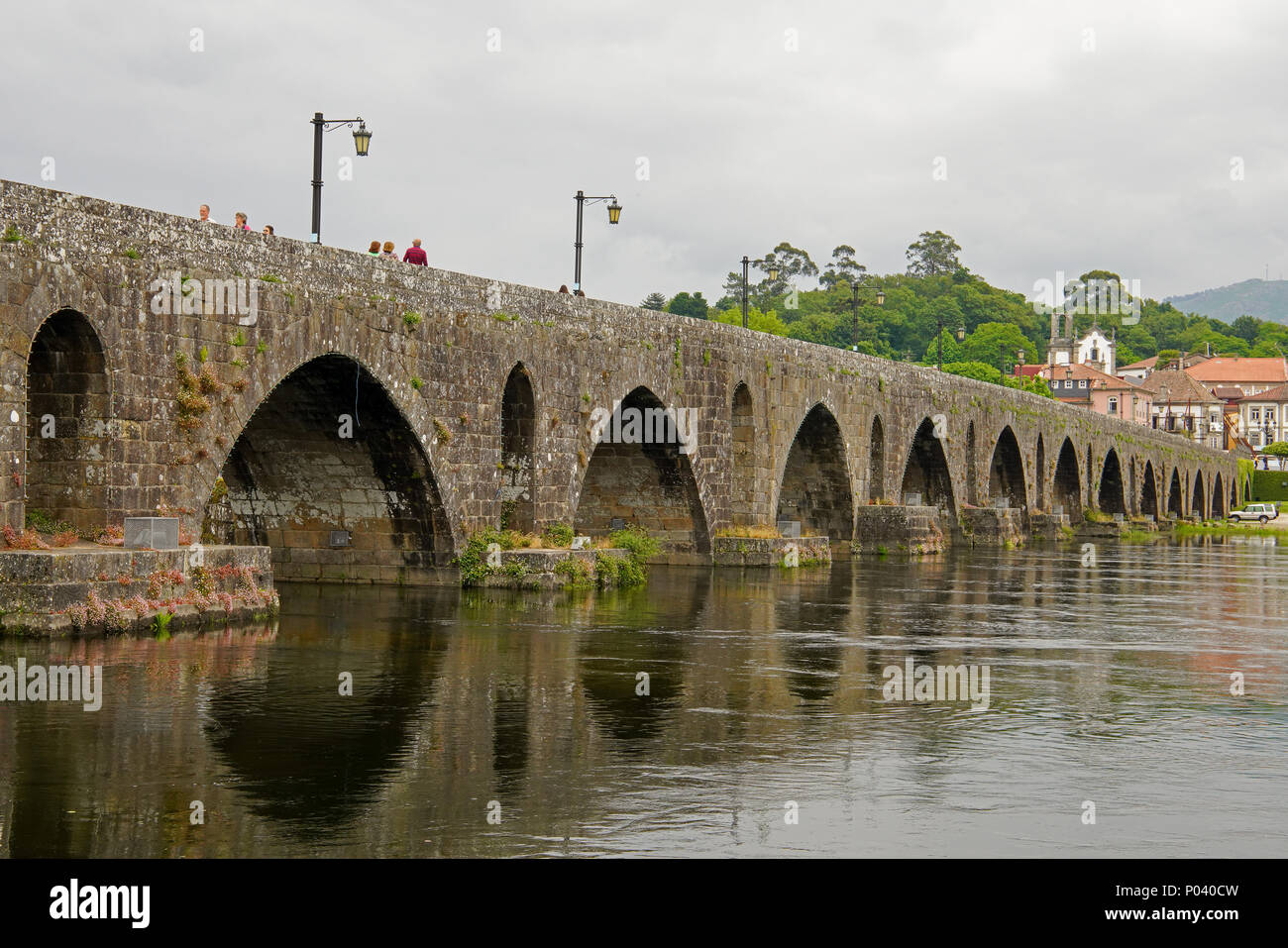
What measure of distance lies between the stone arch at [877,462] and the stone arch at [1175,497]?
5306 cm

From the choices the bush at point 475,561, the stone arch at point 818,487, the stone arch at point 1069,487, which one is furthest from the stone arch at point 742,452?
the stone arch at point 1069,487

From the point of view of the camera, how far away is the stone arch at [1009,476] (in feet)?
181

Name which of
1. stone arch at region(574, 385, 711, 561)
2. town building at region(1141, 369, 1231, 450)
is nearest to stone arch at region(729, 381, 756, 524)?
stone arch at region(574, 385, 711, 561)

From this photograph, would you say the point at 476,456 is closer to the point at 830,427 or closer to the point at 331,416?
the point at 331,416

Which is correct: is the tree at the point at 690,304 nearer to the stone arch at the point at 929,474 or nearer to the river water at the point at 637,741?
the stone arch at the point at 929,474

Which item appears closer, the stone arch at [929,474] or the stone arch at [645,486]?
the stone arch at [645,486]

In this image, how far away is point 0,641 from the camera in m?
14.5

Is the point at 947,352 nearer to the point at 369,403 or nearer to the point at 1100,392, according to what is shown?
the point at 1100,392

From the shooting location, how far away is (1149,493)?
85562 millimetres

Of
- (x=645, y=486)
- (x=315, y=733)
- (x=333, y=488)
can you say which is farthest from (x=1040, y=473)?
(x=315, y=733)

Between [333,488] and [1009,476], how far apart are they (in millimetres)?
37280
